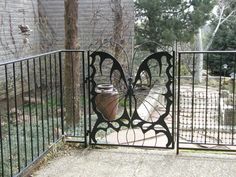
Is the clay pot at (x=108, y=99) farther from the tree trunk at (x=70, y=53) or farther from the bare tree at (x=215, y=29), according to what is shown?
the bare tree at (x=215, y=29)

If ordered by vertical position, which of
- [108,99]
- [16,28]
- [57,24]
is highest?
[57,24]

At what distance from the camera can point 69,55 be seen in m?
5.01

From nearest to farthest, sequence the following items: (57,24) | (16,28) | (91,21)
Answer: (16,28)
(91,21)
(57,24)

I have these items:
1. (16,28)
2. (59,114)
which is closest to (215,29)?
(16,28)

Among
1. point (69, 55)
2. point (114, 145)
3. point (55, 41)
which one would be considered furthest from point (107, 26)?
point (114, 145)

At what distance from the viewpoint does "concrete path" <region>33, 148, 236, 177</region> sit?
→ 313cm

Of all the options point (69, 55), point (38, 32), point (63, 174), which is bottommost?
point (63, 174)

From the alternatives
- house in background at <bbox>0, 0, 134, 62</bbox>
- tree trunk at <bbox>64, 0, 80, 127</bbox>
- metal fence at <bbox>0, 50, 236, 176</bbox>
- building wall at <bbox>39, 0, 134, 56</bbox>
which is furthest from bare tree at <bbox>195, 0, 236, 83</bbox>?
tree trunk at <bbox>64, 0, 80, 127</bbox>

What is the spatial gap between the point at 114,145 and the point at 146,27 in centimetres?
642

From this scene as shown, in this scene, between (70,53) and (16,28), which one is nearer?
(70,53)

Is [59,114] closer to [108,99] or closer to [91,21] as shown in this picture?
[108,99]

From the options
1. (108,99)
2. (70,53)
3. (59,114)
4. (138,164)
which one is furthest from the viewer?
(59,114)

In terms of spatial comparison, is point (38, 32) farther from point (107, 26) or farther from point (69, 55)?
point (69, 55)

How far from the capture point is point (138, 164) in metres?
3.34
